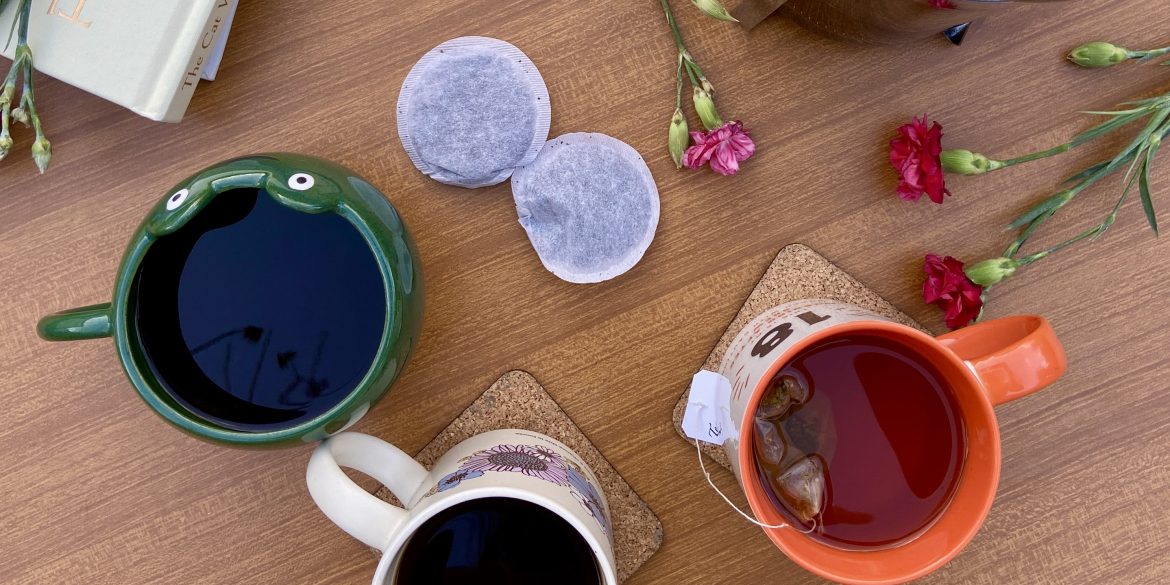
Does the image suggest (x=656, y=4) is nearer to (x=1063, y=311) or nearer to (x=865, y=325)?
(x=865, y=325)

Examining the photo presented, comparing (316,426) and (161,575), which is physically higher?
(316,426)

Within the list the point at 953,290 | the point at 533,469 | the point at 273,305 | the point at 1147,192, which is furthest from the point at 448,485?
the point at 1147,192

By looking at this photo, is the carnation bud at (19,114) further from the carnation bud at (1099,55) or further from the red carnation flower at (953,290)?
the carnation bud at (1099,55)

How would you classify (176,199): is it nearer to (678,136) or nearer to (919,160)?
(678,136)

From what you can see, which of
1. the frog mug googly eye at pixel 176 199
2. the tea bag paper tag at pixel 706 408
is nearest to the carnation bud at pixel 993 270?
the tea bag paper tag at pixel 706 408

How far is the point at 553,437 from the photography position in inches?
22.7

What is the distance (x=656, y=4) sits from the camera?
0.57 meters

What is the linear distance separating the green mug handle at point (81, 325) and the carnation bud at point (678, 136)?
0.41m

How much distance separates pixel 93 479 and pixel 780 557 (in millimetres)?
562

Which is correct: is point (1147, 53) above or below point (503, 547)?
above

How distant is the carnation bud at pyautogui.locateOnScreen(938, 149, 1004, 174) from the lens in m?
0.54

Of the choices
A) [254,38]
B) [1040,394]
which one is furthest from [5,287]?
[1040,394]

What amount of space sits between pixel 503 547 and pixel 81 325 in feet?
1.04

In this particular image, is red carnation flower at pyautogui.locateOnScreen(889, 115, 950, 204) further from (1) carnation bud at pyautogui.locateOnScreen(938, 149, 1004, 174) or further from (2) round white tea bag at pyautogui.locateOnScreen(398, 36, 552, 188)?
(2) round white tea bag at pyautogui.locateOnScreen(398, 36, 552, 188)
